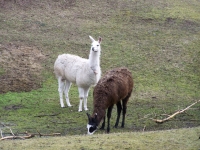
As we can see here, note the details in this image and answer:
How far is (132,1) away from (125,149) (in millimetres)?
16475

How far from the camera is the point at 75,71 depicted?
1291 cm

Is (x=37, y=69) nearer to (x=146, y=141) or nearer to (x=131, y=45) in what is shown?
(x=131, y=45)

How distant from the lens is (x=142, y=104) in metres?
13.8

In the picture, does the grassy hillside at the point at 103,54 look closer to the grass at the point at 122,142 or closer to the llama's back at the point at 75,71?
the llama's back at the point at 75,71

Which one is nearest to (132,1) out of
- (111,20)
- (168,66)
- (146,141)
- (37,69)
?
(111,20)

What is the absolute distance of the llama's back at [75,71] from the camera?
12547 millimetres

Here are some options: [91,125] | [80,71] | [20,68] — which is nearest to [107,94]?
[91,125]

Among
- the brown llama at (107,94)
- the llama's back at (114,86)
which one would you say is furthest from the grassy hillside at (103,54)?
the llama's back at (114,86)

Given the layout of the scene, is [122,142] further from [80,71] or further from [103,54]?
[103,54]

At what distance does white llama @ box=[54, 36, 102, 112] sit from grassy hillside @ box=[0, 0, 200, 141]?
0.57 m

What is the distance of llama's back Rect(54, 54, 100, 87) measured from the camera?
41.2 feet

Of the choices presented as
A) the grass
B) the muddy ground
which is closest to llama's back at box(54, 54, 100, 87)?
the muddy ground

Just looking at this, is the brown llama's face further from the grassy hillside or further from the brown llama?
the grassy hillside

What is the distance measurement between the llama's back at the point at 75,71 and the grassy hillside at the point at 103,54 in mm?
867
